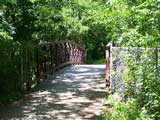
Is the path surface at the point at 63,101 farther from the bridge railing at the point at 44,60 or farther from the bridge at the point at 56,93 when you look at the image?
the bridge railing at the point at 44,60

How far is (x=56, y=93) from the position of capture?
9.91m

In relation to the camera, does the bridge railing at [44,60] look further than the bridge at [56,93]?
Yes

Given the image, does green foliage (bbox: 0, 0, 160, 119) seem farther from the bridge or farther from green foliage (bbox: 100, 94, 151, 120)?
the bridge

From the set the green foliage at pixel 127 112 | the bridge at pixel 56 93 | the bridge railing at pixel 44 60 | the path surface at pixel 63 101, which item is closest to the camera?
the green foliage at pixel 127 112

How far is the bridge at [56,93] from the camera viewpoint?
796 centimetres

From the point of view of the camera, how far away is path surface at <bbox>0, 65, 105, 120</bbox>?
7840 mm

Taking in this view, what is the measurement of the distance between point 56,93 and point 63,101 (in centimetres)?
88

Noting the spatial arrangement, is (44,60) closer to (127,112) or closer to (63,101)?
(63,101)

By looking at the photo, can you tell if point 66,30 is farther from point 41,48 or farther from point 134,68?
point 134,68

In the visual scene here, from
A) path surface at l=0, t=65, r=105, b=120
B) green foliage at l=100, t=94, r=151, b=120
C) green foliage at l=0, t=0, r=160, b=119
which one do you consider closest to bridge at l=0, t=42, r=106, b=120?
path surface at l=0, t=65, r=105, b=120

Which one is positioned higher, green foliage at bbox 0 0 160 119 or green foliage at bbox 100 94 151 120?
green foliage at bbox 0 0 160 119

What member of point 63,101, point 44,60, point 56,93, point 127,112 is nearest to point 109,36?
point 44,60

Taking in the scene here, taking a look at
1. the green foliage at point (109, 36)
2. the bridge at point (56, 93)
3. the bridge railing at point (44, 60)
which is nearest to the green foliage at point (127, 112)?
the green foliage at point (109, 36)

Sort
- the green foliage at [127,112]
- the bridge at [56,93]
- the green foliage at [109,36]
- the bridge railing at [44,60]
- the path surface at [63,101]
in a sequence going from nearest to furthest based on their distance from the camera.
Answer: the green foliage at [109,36] → the green foliage at [127,112] → the path surface at [63,101] → the bridge at [56,93] → the bridge railing at [44,60]
